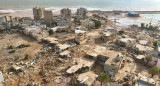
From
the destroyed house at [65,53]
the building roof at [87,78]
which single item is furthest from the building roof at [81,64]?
the destroyed house at [65,53]

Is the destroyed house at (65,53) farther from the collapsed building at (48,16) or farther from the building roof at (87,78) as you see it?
the collapsed building at (48,16)

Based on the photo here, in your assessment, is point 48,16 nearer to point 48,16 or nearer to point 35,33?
point 48,16

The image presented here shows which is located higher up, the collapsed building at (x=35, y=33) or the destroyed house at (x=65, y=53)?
the collapsed building at (x=35, y=33)

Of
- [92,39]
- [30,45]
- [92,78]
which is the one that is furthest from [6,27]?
[92,78]

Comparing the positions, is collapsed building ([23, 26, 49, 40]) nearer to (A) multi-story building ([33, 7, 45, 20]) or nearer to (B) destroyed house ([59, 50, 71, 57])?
(B) destroyed house ([59, 50, 71, 57])

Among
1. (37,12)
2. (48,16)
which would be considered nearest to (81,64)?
(48,16)

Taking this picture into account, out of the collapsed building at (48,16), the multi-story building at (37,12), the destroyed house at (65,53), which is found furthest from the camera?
the multi-story building at (37,12)

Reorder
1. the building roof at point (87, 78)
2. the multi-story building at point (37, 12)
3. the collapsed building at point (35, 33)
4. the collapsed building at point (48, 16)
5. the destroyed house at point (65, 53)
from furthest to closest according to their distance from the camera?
the multi-story building at point (37, 12), the collapsed building at point (48, 16), the collapsed building at point (35, 33), the destroyed house at point (65, 53), the building roof at point (87, 78)
